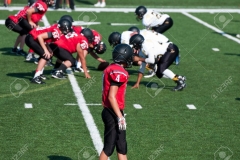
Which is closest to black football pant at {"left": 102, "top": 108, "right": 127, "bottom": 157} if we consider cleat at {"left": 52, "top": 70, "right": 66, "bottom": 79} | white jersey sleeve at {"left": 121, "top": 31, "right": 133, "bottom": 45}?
white jersey sleeve at {"left": 121, "top": 31, "right": 133, "bottom": 45}

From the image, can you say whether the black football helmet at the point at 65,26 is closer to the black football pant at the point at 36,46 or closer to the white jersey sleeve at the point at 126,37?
the black football pant at the point at 36,46

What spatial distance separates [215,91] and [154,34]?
174 cm

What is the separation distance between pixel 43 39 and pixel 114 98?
5.96 meters

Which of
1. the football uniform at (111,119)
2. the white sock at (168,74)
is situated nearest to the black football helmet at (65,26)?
the white sock at (168,74)

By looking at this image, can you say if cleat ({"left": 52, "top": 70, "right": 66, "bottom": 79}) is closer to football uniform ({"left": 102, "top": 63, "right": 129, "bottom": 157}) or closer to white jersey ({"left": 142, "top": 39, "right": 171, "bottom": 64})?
white jersey ({"left": 142, "top": 39, "right": 171, "bottom": 64})

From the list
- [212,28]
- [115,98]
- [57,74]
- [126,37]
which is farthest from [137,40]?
[212,28]

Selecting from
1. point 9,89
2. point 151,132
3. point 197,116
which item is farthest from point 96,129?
point 9,89

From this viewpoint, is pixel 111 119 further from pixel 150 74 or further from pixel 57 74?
pixel 150 74

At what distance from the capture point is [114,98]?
26.9 ft

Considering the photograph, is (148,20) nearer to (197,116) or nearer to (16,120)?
(197,116)

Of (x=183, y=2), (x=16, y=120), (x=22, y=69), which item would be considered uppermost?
(x=16, y=120)

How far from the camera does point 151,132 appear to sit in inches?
425

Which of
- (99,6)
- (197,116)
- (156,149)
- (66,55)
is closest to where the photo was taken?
(156,149)

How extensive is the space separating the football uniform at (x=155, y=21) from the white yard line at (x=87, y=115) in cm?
220
